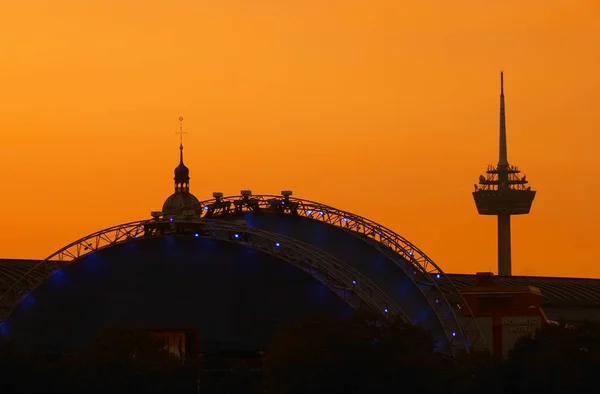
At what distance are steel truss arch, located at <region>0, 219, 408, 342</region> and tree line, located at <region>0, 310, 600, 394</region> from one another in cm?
491

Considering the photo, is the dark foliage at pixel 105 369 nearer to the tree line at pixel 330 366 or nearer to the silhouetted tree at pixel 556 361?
the tree line at pixel 330 366

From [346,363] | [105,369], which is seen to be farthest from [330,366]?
[105,369]

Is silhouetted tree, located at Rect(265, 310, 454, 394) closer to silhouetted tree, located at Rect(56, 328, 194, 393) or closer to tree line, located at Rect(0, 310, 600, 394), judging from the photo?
tree line, located at Rect(0, 310, 600, 394)

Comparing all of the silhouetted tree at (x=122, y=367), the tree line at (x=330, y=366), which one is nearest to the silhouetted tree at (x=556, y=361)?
the tree line at (x=330, y=366)

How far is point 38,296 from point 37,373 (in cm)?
2365

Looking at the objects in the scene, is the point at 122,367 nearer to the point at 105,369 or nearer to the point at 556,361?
the point at 105,369

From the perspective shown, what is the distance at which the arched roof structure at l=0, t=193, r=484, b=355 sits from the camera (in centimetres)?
15512

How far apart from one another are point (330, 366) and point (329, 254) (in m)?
25.9

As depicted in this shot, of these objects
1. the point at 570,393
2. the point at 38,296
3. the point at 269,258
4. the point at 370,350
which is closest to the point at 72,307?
the point at 38,296

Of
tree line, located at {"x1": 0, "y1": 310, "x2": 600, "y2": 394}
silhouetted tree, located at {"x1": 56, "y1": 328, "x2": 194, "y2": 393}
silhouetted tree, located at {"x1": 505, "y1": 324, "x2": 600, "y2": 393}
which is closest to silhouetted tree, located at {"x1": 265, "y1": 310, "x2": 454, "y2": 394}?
tree line, located at {"x1": 0, "y1": 310, "x2": 600, "y2": 394}

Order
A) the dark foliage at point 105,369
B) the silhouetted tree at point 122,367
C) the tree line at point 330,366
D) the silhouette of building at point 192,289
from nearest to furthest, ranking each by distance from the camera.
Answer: the dark foliage at point 105,369
the tree line at point 330,366
the silhouetted tree at point 122,367
the silhouette of building at point 192,289

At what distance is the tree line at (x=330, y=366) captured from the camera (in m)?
136

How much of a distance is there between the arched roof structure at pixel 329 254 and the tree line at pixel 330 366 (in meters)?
6.79

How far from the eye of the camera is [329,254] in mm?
161750
